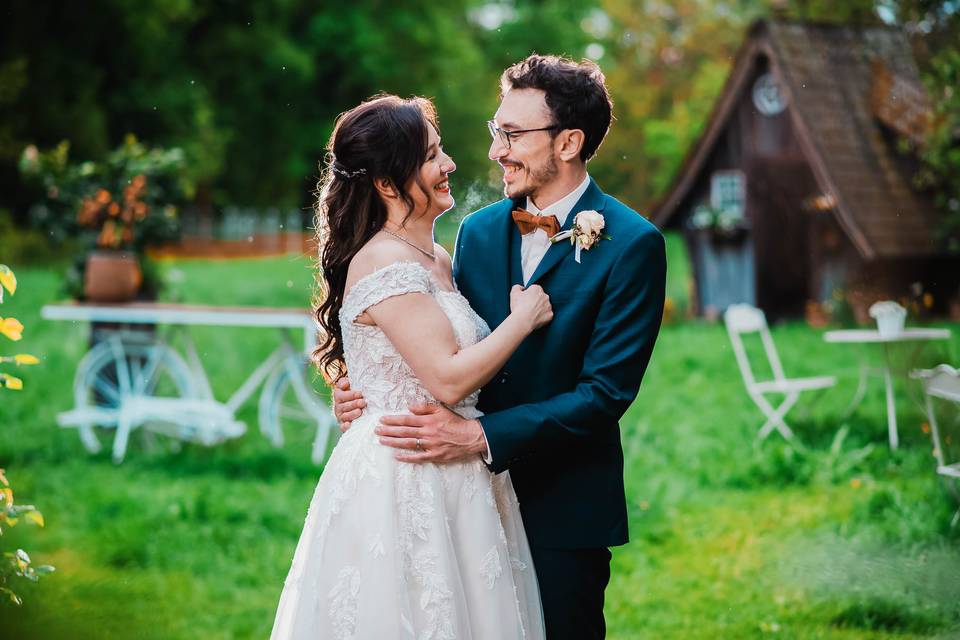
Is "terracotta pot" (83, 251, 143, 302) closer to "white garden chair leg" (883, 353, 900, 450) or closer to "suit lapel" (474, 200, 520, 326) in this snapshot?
"white garden chair leg" (883, 353, 900, 450)

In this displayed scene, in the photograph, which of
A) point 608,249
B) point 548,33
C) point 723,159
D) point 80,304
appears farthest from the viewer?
point 548,33

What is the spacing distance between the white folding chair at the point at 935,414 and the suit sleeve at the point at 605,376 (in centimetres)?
251

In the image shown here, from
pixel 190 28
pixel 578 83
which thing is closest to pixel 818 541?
pixel 578 83

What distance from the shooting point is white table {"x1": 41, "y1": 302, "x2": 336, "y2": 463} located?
7766 millimetres

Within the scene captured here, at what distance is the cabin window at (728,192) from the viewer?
45.6ft

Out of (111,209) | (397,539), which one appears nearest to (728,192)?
(111,209)

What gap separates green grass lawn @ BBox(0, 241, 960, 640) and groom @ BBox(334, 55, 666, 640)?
2.09 meters

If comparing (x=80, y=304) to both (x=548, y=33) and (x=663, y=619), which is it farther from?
(x=548, y=33)

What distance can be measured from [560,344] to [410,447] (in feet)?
1.54

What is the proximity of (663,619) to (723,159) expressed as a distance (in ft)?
32.9

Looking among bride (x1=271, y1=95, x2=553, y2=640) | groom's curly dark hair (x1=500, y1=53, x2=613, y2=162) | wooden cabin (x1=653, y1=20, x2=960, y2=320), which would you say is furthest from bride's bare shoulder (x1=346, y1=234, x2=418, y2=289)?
wooden cabin (x1=653, y1=20, x2=960, y2=320)

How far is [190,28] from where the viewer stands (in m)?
20.6

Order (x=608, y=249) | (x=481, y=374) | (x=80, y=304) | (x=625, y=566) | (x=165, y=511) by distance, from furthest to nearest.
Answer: (x=80, y=304)
(x=165, y=511)
(x=625, y=566)
(x=608, y=249)
(x=481, y=374)

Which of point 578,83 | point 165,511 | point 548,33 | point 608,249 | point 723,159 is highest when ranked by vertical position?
point 548,33
